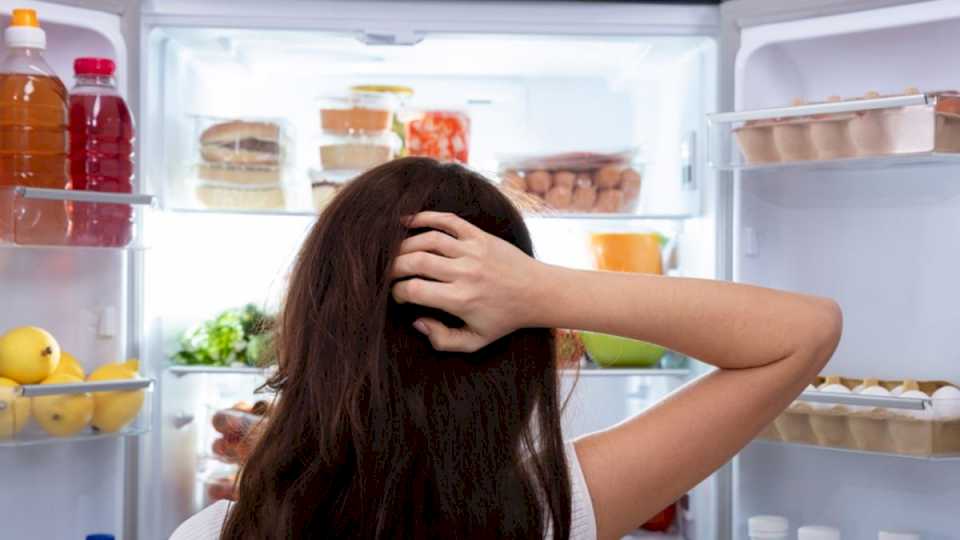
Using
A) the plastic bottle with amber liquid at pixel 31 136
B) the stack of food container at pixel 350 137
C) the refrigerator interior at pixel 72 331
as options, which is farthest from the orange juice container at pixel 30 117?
the stack of food container at pixel 350 137

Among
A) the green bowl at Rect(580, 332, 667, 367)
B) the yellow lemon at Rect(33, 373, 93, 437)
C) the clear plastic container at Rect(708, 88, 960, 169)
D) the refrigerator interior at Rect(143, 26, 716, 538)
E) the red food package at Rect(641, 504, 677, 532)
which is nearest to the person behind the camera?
the clear plastic container at Rect(708, 88, 960, 169)

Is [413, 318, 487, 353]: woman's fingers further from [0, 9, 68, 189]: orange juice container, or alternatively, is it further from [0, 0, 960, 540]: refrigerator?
[0, 9, 68, 189]: orange juice container

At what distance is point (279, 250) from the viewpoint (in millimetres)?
2842

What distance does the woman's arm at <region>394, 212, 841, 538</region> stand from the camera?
896 mm

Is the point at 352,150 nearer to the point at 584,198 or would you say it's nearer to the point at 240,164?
the point at 240,164

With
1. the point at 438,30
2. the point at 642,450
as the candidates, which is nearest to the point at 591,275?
the point at 642,450

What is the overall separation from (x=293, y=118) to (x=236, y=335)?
0.54 meters

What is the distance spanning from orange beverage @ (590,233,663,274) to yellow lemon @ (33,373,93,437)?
3.49 feet

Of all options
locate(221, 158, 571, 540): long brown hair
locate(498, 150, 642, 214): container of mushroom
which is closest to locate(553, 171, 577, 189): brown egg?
locate(498, 150, 642, 214): container of mushroom

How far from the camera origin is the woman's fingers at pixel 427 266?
0.87 metres

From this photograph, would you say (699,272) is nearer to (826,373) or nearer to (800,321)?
(826,373)

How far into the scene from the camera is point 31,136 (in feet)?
7.06

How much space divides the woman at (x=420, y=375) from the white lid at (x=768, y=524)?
1.37 m

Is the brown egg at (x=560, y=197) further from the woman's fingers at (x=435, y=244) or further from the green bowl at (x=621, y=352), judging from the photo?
the woman's fingers at (x=435, y=244)
